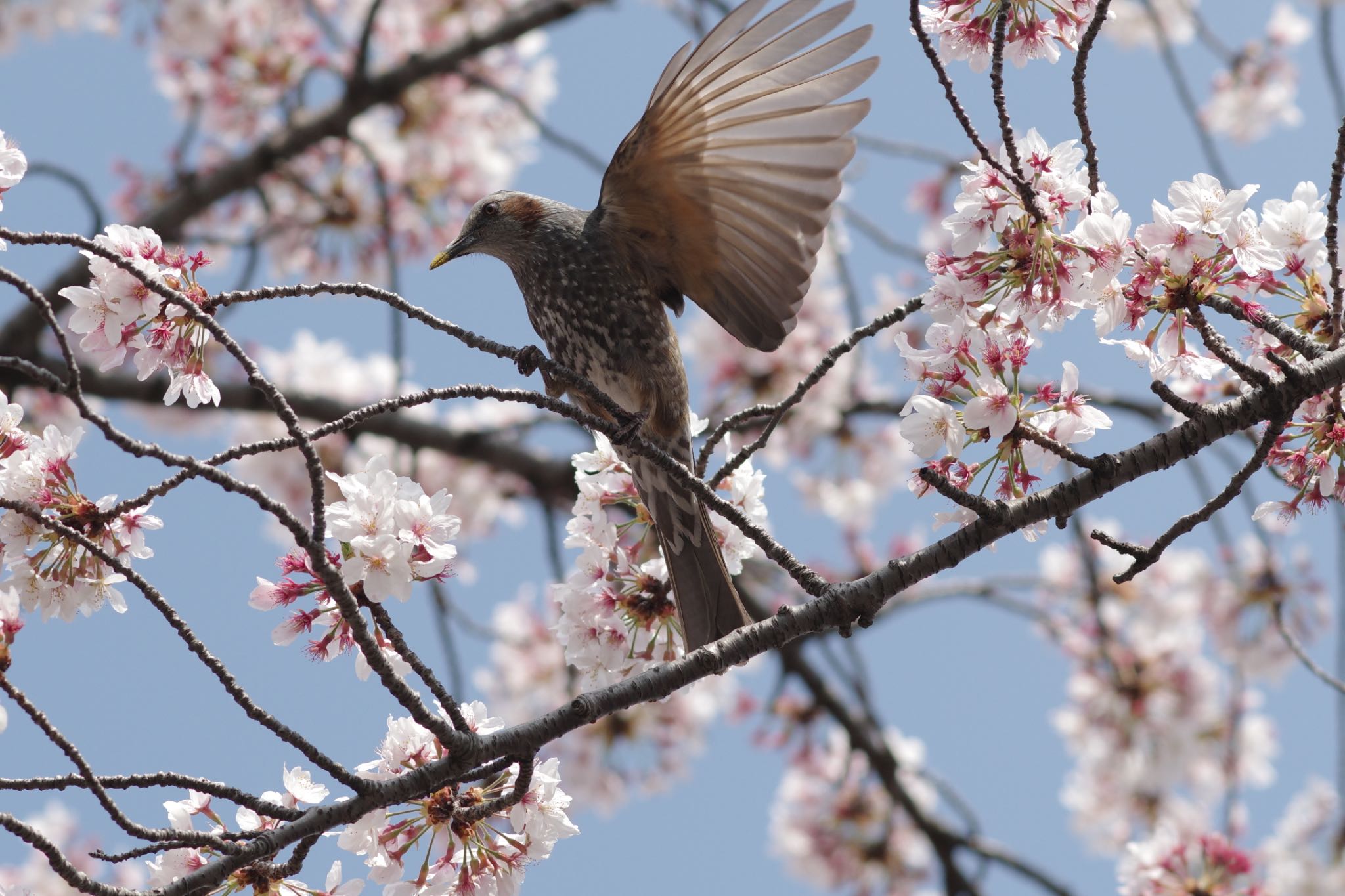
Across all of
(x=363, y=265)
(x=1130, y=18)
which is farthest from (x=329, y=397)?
(x=1130, y=18)

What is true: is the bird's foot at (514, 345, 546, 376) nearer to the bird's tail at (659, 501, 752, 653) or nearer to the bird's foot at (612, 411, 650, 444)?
the bird's foot at (612, 411, 650, 444)

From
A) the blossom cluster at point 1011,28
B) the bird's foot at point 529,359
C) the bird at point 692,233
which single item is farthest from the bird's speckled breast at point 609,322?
the blossom cluster at point 1011,28

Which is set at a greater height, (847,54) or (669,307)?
(669,307)

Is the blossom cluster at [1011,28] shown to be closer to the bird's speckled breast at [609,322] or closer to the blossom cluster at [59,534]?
the bird's speckled breast at [609,322]

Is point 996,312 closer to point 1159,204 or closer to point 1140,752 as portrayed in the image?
point 1159,204

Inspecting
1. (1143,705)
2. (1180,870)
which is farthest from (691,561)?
(1143,705)

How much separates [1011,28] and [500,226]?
1819 millimetres

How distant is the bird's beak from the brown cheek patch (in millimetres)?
136

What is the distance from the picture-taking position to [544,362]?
2205 mm

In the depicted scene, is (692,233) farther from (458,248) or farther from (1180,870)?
(1180,870)

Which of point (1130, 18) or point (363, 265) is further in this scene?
point (1130, 18)

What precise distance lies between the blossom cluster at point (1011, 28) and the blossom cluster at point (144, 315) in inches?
55.5

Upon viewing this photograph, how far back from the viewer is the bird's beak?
143 inches

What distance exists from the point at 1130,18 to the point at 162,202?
7.14 meters
